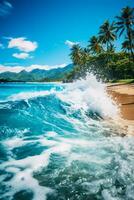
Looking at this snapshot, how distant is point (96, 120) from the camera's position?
11.7 m

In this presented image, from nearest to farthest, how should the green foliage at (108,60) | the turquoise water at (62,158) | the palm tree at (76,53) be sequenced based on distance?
1. the turquoise water at (62,158)
2. the green foliage at (108,60)
3. the palm tree at (76,53)

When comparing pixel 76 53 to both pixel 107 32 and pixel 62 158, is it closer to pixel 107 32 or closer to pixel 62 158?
pixel 107 32

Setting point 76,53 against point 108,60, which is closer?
point 108,60

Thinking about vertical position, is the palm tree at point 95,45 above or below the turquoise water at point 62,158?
above

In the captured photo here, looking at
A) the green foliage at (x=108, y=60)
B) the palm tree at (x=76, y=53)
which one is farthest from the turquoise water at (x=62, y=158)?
the palm tree at (x=76, y=53)

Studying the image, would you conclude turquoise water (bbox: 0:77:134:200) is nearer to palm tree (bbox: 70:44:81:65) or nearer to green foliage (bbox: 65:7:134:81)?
green foliage (bbox: 65:7:134:81)

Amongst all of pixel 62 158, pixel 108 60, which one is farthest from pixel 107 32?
pixel 62 158

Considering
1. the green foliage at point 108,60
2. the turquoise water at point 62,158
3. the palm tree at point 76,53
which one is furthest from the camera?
the palm tree at point 76,53

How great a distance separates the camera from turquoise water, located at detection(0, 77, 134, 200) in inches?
183

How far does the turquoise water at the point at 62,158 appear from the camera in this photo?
4660 millimetres

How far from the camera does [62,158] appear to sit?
21.1 ft

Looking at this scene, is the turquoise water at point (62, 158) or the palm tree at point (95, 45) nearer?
the turquoise water at point (62, 158)

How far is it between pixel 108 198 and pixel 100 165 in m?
1.49

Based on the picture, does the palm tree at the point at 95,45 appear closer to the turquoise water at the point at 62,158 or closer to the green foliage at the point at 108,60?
the green foliage at the point at 108,60
